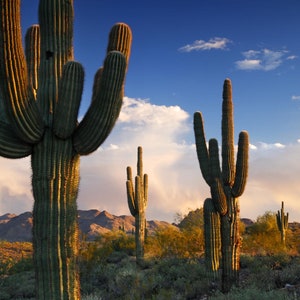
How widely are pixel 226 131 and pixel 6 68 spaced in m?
8.29

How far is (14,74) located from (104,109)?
1515mm

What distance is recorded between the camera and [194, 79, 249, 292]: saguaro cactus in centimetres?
1266

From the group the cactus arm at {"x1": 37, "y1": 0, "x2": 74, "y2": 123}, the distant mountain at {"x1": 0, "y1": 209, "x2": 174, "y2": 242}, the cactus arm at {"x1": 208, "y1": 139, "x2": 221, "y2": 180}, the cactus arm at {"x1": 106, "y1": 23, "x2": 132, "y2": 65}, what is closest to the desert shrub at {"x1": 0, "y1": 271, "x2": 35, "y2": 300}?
the cactus arm at {"x1": 208, "y1": 139, "x2": 221, "y2": 180}

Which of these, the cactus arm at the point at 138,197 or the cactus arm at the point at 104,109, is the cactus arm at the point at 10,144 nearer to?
the cactus arm at the point at 104,109

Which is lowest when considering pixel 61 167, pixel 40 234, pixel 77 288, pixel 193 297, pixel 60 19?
pixel 193 297

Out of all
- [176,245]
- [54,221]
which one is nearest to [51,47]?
[54,221]

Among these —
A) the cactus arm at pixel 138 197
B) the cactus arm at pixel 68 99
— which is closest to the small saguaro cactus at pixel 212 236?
the cactus arm at pixel 68 99

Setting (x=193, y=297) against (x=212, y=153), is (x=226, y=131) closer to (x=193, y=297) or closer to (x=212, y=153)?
(x=212, y=153)

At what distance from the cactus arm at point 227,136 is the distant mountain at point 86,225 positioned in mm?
62110

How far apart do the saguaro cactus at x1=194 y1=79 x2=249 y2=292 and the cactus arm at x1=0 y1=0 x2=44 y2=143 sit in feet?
24.6

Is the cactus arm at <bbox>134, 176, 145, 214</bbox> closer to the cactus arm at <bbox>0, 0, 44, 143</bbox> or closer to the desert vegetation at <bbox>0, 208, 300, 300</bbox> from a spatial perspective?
the desert vegetation at <bbox>0, 208, 300, 300</bbox>

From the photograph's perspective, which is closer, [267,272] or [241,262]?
[267,272]

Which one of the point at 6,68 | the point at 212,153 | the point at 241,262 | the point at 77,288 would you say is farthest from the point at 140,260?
the point at 6,68

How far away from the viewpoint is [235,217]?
12.9 meters
